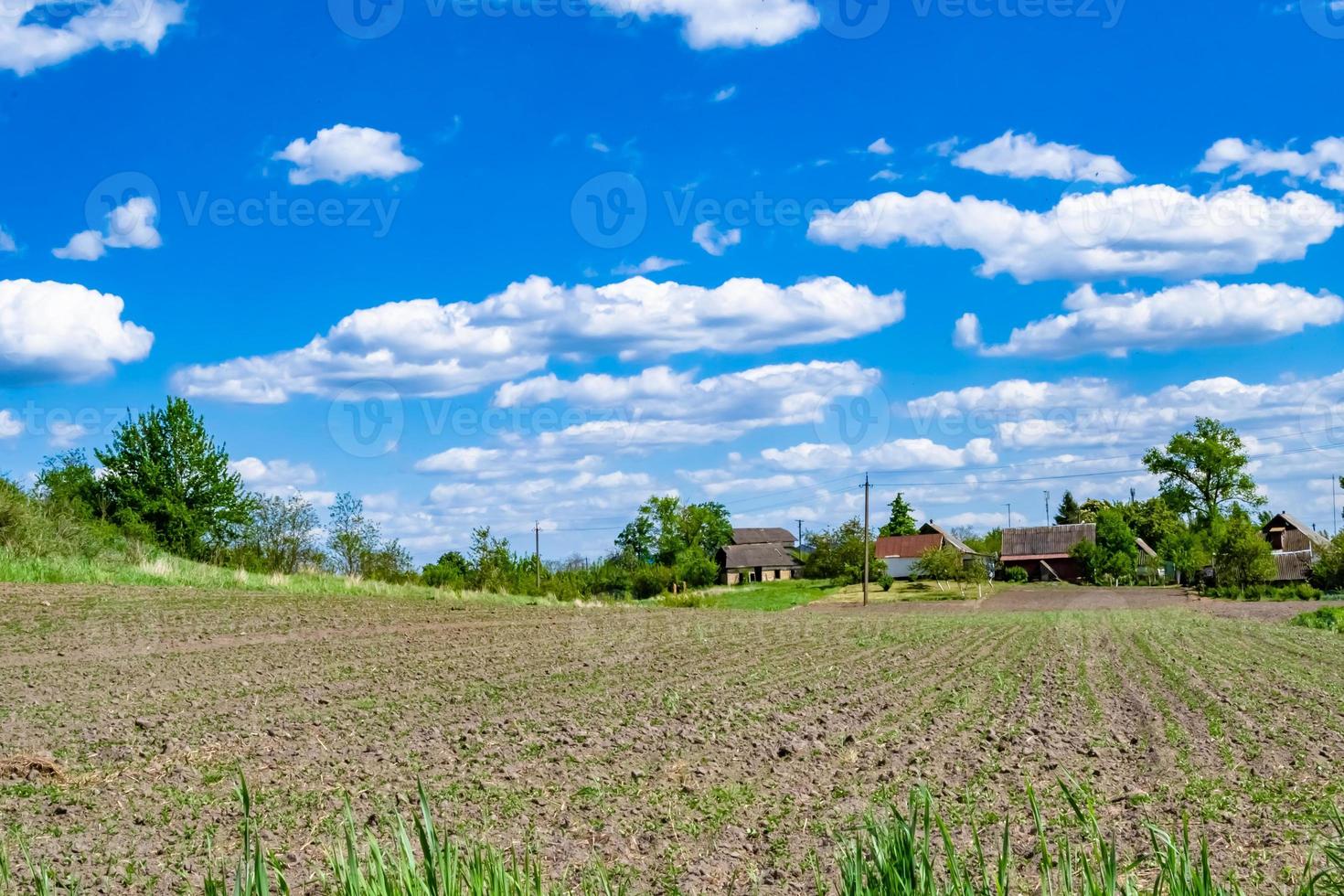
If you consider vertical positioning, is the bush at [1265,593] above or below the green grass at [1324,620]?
above

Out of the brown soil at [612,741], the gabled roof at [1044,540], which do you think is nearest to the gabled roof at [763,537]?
the gabled roof at [1044,540]

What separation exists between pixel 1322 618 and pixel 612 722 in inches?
1562

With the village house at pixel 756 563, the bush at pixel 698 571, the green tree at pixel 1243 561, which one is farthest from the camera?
the village house at pixel 756 563

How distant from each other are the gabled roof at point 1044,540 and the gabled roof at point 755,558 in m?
22.3

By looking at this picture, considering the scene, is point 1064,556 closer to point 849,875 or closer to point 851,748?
point 851,748

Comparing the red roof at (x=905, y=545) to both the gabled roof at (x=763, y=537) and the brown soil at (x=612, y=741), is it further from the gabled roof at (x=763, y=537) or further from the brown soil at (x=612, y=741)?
the brown soil at (x=612, y=741)

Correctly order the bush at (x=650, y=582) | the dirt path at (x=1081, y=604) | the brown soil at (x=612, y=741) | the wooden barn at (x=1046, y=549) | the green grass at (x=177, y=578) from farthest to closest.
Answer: the wooden barn at (x=1046, y=549) → the bush at (x=650, y=582) → the dirt path at (x=1081, y=604) → the green grass at (x=177, y=578) → the brown soil at (x=612, y=741)

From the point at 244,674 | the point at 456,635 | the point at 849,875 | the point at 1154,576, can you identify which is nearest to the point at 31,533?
the point at 456,635

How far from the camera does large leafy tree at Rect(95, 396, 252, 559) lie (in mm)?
55500

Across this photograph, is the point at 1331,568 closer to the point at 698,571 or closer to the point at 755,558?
the point at 698,571

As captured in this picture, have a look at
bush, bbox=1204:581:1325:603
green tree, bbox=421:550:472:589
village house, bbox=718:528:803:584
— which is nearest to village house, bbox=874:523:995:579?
village house, bbox=718:528:803:584

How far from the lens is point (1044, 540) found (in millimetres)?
113250

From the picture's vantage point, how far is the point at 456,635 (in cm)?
2680

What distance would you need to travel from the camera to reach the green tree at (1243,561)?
76375 mm
